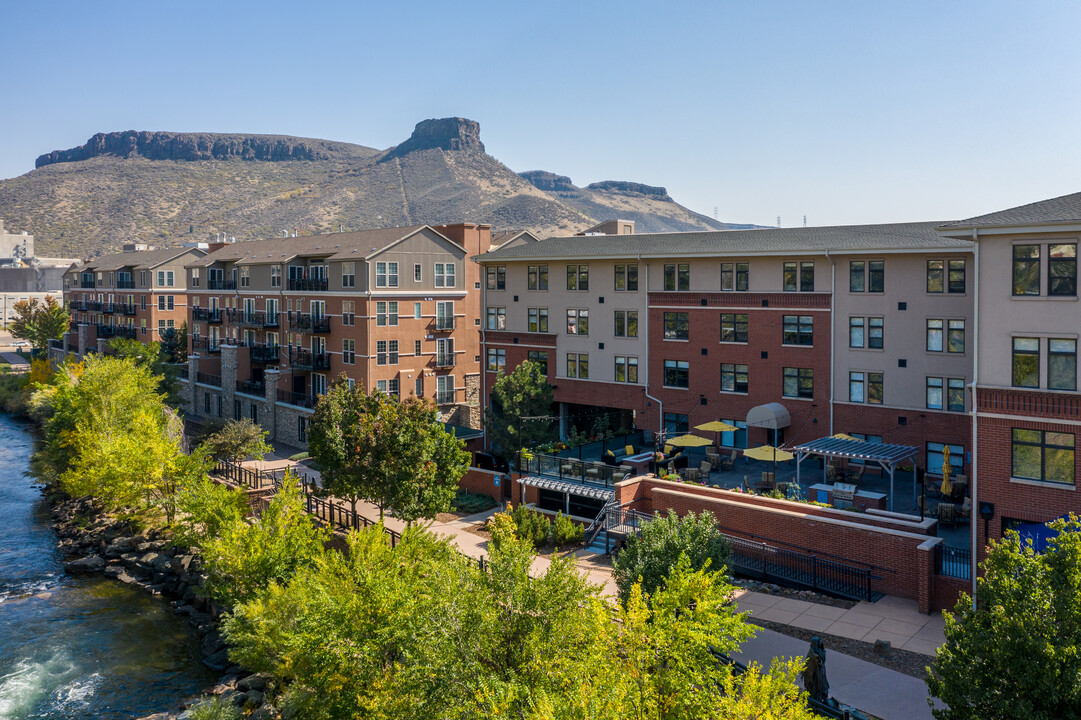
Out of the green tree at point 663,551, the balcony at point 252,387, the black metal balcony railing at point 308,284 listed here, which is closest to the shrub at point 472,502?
the green tree at point 663,551

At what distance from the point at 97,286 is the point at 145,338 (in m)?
16.3

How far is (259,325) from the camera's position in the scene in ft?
195

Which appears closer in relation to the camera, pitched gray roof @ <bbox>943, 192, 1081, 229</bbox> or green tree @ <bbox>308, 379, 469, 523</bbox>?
pitched gray roof @ <bbox>943, 192, 1081, 229</bbox>

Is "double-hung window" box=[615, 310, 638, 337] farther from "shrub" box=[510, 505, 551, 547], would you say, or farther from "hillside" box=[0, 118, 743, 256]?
"hillside" box=[0, 118, 743, 256]

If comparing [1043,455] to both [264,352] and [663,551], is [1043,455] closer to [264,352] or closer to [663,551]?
[663,551]

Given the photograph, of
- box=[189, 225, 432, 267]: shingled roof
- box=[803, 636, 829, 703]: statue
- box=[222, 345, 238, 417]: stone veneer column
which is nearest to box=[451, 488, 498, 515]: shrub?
box=[189, 225, 432, 267]: shingled roof

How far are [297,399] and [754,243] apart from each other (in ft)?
102

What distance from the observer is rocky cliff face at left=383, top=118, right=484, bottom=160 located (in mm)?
179750

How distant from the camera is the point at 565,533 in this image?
3103cm

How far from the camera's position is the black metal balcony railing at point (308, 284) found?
54438mm

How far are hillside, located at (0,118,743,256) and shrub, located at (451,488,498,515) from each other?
96.5 meters

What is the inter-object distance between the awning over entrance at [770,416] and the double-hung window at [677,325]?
5.84 metres

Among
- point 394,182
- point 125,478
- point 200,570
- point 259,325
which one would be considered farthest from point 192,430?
point 394,182

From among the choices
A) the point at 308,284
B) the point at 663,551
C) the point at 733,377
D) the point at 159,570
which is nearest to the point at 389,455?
the point at 663,551
